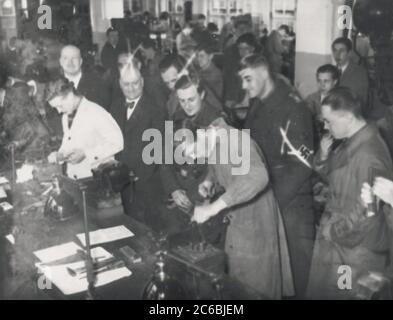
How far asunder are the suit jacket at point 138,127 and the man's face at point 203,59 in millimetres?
998

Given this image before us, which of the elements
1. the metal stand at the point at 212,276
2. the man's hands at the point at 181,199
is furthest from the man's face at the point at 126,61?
the metal stand at the point at 212,276

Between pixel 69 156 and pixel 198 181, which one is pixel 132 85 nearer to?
pixel 69 156

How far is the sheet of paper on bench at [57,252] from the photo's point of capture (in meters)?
1.84

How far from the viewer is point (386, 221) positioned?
7.00ft

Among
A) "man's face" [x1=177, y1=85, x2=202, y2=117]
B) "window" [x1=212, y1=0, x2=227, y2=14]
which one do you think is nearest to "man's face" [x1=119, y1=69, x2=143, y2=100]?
"man's face" [x1=177, y1=85, x2=202, y2=117]

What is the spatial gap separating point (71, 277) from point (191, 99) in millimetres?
1133

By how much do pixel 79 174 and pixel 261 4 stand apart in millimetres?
7755

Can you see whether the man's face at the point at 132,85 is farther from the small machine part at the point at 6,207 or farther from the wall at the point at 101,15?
the wall at the point at 101,15

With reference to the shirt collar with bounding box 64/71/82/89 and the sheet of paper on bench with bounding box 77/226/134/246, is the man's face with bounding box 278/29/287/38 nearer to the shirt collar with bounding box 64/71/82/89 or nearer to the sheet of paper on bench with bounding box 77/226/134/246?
the shirt collar with bounding box 64/71/82/89

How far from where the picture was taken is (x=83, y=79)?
331 centimetres

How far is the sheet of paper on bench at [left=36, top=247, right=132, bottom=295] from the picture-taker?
163 centimetres

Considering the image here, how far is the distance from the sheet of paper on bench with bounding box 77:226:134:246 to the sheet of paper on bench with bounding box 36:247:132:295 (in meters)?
0.19
